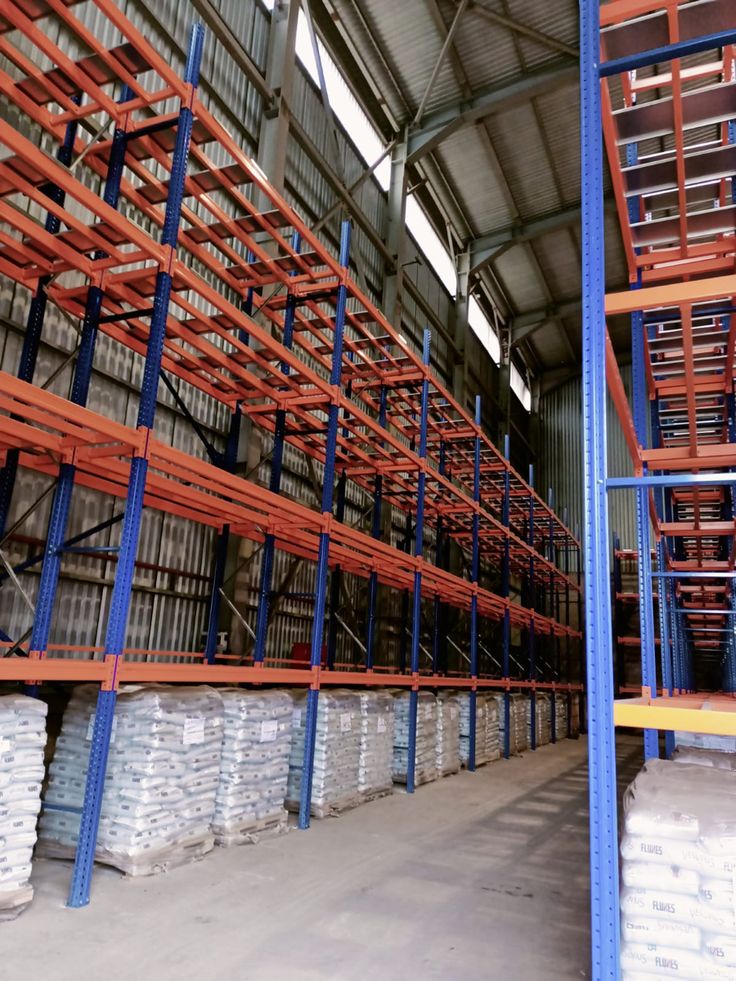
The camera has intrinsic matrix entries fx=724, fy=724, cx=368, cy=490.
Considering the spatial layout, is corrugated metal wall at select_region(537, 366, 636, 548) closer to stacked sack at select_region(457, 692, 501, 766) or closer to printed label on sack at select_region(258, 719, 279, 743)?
stacked sack at select_region(457, 692, 501, 766)

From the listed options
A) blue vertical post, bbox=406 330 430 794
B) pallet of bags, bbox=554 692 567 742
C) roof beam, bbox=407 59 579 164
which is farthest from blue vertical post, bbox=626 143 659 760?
pallet of bags, bbox=554 692 567 742

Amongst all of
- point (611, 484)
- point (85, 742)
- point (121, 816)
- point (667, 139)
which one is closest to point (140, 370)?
point (85, 742)

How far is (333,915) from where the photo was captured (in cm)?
506

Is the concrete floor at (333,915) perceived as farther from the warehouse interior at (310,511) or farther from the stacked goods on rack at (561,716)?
the stacked goods on rack at (561,716)

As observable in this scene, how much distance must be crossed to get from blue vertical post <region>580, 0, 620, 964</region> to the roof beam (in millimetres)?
13810

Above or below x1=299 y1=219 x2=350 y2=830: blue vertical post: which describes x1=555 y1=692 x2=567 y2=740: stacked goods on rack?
below

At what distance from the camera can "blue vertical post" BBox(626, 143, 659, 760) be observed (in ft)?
21.6

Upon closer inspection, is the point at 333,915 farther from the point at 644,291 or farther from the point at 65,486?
the point at 644,291

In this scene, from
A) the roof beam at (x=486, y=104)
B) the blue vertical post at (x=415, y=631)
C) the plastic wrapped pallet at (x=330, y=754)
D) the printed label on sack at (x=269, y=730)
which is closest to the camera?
the printed label on sack at (x=269, y=730)

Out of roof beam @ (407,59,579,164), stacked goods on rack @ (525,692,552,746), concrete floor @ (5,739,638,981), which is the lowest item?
concrete floor @ (5,739,638,981)

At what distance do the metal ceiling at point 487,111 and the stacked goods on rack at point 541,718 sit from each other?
1268 centimetres

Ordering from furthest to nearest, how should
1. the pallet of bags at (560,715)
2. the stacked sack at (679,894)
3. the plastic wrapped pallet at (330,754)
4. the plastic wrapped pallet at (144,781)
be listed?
1. the pallet of bags at (560,715)
2. the plastic wrapped pallet at (330,754)
3. the plastic wrapped pallet at (144,781)
4. the stacked sack at (679,894)

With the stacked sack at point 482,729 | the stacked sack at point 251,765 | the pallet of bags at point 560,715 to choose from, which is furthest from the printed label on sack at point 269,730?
the pallet of bags at point 560,715

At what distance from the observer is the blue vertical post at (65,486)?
19.9ft
